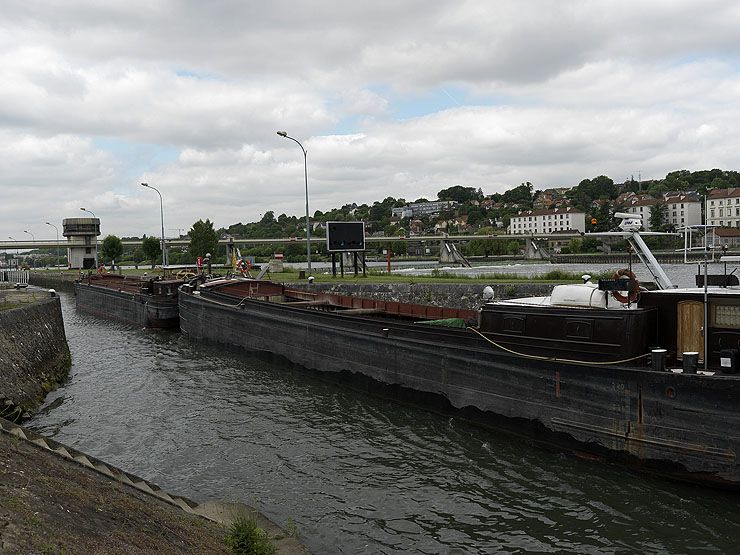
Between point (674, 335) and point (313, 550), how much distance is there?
987 cm

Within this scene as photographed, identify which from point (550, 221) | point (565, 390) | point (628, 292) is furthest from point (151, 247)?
point (550, 221)

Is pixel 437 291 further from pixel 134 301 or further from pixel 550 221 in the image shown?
pixel 550 221

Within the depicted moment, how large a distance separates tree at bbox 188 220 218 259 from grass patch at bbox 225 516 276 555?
78.0m

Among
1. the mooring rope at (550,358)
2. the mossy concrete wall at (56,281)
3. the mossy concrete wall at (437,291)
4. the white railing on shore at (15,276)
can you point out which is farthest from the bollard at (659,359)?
the mossy concrete wall at (56,281)

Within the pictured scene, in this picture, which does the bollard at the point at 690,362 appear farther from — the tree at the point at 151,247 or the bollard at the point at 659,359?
the tree at the point at 151,247

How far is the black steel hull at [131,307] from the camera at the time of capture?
133ft

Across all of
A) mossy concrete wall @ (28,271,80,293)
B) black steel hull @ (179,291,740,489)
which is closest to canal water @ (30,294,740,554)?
black steel hull @ (179,291,740,489)

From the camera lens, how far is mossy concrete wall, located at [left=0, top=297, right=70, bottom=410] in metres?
19.0

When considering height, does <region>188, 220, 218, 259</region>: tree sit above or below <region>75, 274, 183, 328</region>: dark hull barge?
above

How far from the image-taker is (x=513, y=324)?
16156 mm

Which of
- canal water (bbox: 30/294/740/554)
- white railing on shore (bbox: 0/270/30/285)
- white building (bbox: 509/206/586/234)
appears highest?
white building (bbox: 509/206/586/234)

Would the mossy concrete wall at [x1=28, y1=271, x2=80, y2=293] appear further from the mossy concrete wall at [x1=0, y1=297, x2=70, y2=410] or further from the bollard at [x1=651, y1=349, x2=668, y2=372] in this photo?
the bollard at [x1=651, y1=349, x2=668, y2=372]

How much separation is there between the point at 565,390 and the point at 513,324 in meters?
2.41

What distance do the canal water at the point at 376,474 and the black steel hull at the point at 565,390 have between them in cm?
64
